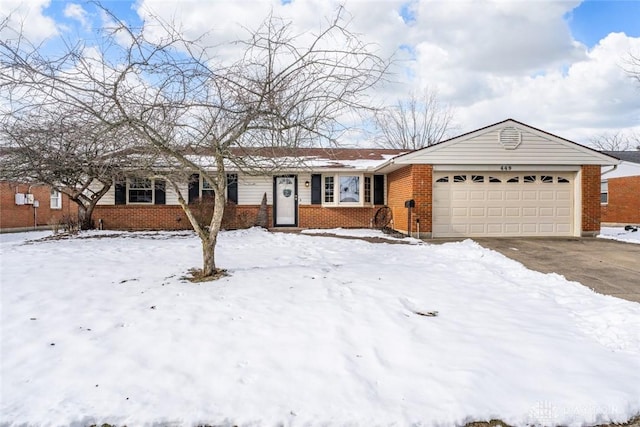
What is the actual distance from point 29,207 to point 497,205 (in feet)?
68.4

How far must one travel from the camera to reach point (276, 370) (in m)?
3.13

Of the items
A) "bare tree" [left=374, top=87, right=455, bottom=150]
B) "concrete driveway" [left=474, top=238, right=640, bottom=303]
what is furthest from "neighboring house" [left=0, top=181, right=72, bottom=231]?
Result: "bare tree" [left=374, top=87, right=455, bottom=150]

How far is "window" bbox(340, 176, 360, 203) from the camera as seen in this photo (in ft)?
46.9

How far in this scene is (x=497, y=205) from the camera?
11734mm

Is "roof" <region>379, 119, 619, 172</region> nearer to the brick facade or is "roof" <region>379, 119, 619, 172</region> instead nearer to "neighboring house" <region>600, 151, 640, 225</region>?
the brick facade

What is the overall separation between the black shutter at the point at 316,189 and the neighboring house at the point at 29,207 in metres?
10.7

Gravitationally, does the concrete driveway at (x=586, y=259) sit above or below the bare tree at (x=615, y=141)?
below

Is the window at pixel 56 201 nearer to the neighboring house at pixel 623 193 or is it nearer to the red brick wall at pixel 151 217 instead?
the red brick wall at pixel 151 217

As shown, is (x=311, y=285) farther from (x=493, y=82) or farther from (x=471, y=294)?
(x=493, y=82)

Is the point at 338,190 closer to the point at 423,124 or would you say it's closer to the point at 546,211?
the point at 546,211

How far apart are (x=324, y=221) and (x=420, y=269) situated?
7.97 meters

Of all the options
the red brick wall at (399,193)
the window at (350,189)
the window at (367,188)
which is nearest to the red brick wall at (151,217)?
the window at (350,189)

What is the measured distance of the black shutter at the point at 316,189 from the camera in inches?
566

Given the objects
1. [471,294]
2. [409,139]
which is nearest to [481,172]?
[471,294]
